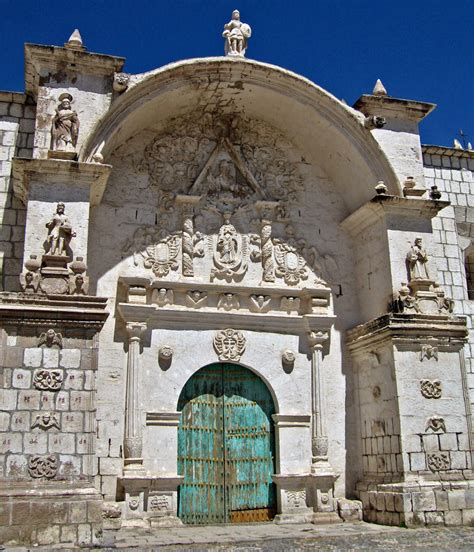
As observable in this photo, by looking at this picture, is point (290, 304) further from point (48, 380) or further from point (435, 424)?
point (48, 380)

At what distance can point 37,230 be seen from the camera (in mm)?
9188

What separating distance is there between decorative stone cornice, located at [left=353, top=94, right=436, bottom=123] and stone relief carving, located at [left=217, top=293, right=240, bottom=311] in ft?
12.3

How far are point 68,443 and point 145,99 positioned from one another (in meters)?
5.05

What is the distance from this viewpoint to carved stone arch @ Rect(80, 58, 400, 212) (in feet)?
34.5

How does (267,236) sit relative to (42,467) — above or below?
above

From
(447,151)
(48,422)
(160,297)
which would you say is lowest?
(48,422)

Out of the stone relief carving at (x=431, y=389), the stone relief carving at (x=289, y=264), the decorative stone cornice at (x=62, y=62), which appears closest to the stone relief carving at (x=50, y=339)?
the decorative stone cornice at (x=62, y=62)

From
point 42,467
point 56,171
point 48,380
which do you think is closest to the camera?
point 42,467

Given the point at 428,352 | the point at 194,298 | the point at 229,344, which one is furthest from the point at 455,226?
the point at 194,298

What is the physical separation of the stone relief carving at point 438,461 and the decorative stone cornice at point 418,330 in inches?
59.6

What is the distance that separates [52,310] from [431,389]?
5328 mm

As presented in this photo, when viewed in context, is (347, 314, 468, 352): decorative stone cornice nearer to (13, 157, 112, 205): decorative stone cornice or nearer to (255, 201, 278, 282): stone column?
(255, 201, 278, 282): stone column

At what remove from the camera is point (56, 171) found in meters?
9.39

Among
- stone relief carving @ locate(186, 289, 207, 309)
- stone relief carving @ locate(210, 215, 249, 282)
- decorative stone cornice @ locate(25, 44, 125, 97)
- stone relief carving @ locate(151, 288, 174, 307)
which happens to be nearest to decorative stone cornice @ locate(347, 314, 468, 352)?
stone relief carving @ locate(210, 215, 249, 282)
